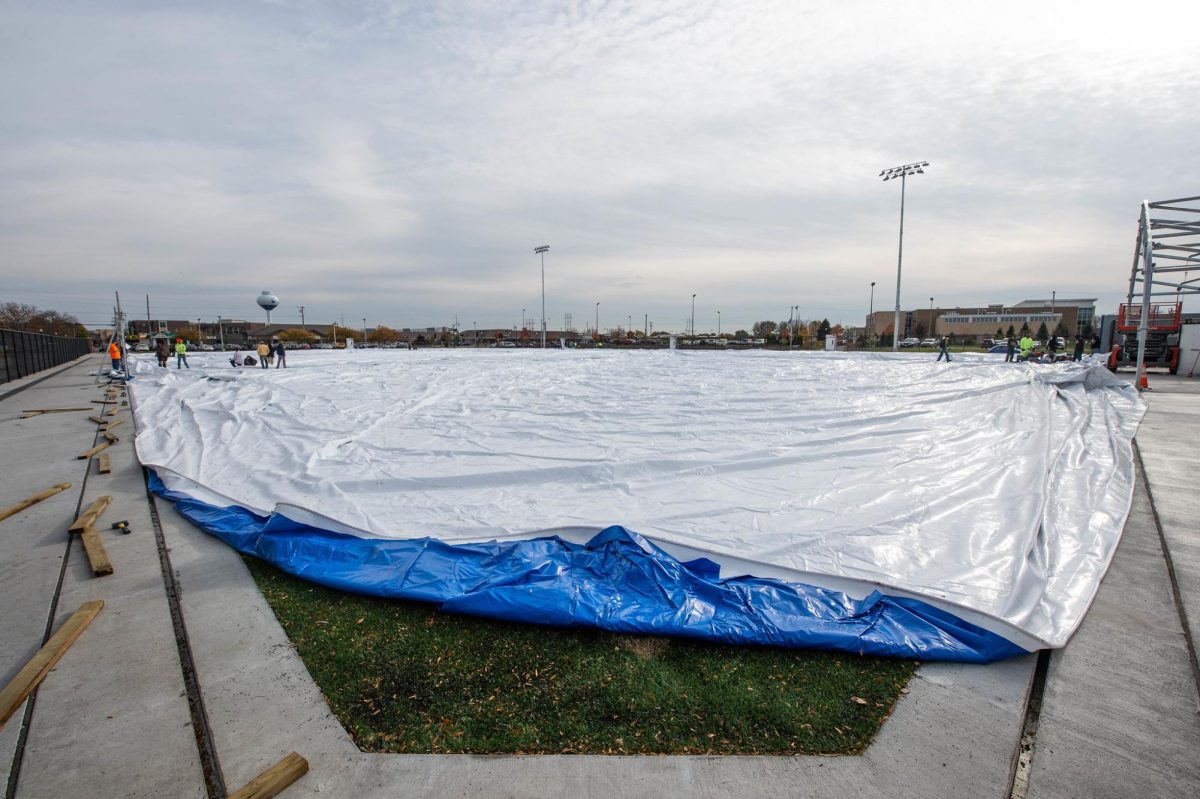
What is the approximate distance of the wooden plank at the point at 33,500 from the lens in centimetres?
476

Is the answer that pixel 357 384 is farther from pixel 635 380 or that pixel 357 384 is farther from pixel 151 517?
pixel 151 517

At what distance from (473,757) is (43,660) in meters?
2.37

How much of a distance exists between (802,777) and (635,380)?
12.4m

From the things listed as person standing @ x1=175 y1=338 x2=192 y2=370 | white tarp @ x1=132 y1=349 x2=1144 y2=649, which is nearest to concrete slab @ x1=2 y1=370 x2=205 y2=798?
white tarp @ x1=132 y1=349 x2=1144 y2=649

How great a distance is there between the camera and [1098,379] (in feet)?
38.5

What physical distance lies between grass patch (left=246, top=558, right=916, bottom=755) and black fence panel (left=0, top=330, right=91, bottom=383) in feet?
70.8

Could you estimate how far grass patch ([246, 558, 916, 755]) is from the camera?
2.17m

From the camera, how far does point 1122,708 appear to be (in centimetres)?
229

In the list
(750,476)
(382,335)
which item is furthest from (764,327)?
(750,476)

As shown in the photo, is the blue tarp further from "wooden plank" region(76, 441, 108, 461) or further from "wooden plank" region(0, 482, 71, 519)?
"wooden plank" region(76, 441, 108, 461)

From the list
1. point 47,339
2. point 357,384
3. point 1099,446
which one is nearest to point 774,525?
point 1099,446

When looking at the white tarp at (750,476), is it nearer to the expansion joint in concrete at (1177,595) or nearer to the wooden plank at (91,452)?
the expansion joint in concrete at (1177,595)

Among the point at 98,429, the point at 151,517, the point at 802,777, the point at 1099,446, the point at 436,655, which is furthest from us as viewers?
the point at 98,429

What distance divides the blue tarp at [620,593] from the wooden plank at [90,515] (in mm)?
1438
